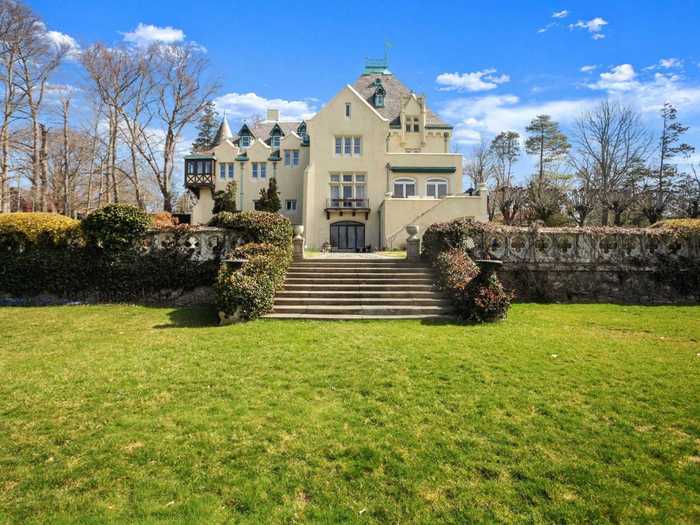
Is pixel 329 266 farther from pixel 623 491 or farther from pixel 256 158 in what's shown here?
pixel 256 158

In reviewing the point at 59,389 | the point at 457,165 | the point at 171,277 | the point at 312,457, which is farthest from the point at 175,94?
the point at 312,457

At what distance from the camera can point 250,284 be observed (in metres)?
9.78

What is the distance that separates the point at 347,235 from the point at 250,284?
20469mm

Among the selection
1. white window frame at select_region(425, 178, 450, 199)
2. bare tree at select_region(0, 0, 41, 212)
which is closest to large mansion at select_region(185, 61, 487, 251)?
white window frame at select_region(425, 178, 450, 199)

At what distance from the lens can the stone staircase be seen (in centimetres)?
1017

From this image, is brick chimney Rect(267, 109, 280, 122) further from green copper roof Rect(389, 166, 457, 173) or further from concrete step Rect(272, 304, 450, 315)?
concrete step Rect(272, 304, 450, 315)

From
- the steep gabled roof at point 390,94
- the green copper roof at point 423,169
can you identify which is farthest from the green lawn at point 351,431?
the steep gabled roof at point 390,94

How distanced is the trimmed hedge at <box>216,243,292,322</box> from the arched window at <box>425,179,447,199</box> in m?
20.5

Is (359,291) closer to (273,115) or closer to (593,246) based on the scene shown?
(593,246)

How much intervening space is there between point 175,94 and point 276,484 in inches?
1482

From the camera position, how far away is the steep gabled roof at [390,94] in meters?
33.0

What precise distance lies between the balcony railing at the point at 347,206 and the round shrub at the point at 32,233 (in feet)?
60.9

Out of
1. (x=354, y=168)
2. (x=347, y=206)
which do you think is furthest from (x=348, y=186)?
(x=347, y=206)

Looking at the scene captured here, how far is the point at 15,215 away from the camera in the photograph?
1234cm
